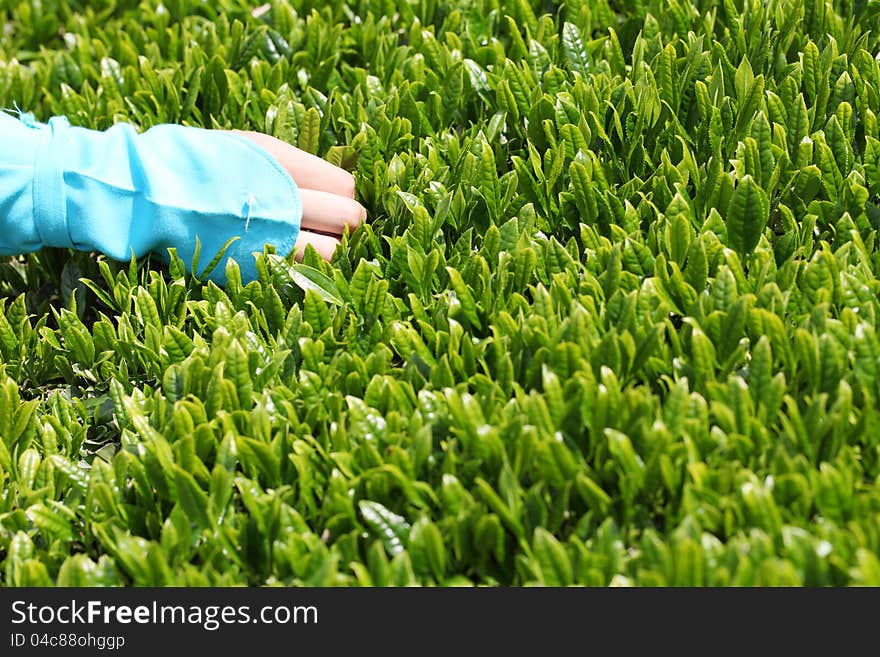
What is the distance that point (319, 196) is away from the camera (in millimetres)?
2898

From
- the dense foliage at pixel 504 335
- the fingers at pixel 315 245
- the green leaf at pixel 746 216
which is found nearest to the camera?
the dense foliage at pixel 504 335

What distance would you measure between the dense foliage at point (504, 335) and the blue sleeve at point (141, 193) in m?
0.11

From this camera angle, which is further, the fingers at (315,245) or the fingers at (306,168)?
the fingers at (306,168)

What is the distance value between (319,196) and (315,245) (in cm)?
14

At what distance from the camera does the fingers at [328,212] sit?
2.88 m

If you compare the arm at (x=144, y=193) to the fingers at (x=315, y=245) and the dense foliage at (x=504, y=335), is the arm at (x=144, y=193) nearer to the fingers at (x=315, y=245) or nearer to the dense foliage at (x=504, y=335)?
the fingers at (x=315, y=245)

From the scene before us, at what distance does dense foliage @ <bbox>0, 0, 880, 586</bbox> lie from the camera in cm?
206

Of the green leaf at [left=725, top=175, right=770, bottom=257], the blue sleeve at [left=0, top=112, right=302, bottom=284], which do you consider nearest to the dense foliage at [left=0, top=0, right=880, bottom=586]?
the green leaf at [left=725, top=175, right=770, bottom=257]

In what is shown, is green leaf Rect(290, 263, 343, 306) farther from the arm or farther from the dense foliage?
the arm

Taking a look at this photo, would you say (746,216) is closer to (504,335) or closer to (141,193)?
(504,335)

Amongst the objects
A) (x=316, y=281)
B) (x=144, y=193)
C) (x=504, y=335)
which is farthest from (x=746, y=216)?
Answer: (x=144, y=193)

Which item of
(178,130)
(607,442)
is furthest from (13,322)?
(607,442)

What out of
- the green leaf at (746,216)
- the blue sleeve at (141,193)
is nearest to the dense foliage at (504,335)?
the green leaf at (746,216)
